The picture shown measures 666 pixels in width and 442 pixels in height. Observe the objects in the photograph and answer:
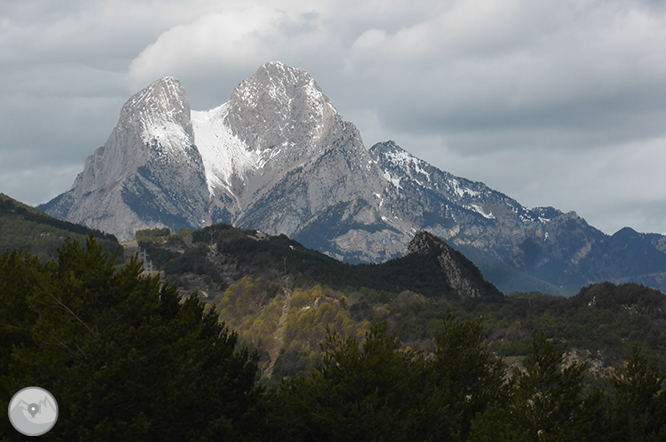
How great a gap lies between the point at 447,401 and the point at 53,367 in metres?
30.0

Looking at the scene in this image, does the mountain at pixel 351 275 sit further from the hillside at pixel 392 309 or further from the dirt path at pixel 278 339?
the dirt path at pixel 278 339

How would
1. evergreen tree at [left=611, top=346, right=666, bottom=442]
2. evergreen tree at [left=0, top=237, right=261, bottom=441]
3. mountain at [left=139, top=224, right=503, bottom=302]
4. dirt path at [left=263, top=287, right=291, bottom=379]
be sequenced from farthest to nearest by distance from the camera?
mountain at [left=139, top=224, right=503, bottom=302] → dirt path at [left=263, top=287, right=291, bottom=379] → evergreen tree at [left=611, top=346, right=666, bottom=442] → evergreen tree at [left=0, top=237, right=261, bottom=441]

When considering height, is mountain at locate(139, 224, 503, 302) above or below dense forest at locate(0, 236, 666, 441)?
above

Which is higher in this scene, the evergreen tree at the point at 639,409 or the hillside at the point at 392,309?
the hillside at the point at 392,309

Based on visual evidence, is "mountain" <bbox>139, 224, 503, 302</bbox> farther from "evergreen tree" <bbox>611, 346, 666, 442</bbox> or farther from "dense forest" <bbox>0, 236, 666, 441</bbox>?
"dense forest" <bbox>0, 236, 666, 441</bbox>

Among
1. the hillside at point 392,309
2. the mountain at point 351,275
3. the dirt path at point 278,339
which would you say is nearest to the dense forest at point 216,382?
the hillside at point 392,309

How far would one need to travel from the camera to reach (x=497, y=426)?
39.8 m

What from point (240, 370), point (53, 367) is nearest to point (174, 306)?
point (240, 370)

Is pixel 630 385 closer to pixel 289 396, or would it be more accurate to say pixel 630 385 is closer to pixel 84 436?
pixel 289 396

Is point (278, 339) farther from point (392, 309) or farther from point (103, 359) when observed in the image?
point (103, 359)

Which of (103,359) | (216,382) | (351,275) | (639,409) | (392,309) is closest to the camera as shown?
(103,359)

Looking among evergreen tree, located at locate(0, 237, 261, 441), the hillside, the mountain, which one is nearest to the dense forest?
evergreen tree, located at locate(0, 237, 261, 441)

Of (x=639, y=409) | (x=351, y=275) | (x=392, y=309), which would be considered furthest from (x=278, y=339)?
(x=639, y=409)

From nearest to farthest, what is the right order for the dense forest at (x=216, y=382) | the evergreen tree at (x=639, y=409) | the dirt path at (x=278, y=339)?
the dense forest at (x=216, y=382)
the evergreen tree at (x=639, y=409)
the dirt path at (x=278, y=339)
